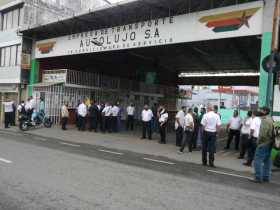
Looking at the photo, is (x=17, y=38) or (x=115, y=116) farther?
(x=17, y=38)

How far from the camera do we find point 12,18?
2544cm

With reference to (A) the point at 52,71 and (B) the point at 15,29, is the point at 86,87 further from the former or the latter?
(B) the point at 15,29

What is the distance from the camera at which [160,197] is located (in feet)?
20.1

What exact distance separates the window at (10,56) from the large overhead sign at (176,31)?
555 cm

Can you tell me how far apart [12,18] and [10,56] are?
112 inches

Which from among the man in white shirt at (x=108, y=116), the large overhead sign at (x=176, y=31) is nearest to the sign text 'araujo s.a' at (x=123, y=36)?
the large overhead sign at (x=176, y=31)

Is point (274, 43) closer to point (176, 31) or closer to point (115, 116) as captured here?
point (176, 31)

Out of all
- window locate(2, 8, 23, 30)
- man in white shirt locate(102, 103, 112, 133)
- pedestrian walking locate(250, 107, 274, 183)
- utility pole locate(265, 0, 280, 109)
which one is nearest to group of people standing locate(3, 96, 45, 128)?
man in white shirt locate(102, 103, 112, 133)

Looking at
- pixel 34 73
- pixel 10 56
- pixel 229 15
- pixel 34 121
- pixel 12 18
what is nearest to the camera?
pixel 229 15

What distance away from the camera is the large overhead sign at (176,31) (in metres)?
12.5

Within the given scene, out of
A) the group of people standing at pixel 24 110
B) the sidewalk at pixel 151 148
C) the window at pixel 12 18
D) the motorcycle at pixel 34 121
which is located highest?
the window at pixel 12 18

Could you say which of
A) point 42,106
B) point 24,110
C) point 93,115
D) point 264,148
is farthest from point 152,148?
point 42,106

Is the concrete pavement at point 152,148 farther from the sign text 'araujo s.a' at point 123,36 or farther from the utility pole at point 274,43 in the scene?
the sign text 'araujo s.a' at point 123,36

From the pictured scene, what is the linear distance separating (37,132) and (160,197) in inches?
536
